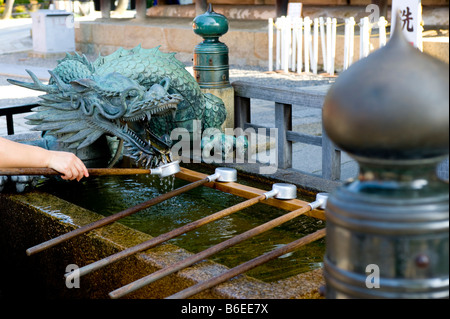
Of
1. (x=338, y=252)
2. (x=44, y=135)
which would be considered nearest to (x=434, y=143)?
(x=338, y=252)

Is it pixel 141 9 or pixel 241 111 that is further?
pixel 141 9

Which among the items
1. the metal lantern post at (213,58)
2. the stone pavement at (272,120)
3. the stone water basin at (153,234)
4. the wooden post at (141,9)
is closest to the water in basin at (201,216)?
the stone water basin at (153,234)

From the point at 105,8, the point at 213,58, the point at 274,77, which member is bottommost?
the point at 274,77

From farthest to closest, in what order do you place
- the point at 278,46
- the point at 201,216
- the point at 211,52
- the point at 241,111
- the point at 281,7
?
the point at 281,7 < the point at 278,46 < the point at 241,111 < the point at 211,52 < the point at 201,216

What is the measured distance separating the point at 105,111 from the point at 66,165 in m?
1.00

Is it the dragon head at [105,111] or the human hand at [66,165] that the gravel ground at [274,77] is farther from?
the human hand at [66,165]

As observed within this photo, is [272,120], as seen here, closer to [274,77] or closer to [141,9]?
[274,77]

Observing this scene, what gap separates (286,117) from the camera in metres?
4.43

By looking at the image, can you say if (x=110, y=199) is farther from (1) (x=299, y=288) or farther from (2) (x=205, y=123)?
(1) (x=299, y=288)

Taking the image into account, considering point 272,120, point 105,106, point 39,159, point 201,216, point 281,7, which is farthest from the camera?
point 281,7

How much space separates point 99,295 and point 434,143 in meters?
2.11

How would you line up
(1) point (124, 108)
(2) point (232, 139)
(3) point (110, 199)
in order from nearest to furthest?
1. (1) point (124, 108)
2. (3) point (110, 199)
3. (2) point (232, 139)

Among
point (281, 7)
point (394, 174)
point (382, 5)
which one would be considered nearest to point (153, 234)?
point (394, 174)
